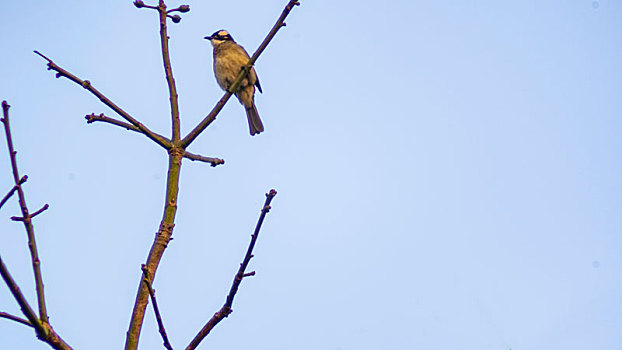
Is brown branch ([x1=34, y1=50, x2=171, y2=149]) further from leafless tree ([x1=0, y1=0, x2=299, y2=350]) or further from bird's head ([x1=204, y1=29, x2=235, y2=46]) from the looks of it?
bird's head ([x1=204, y1=29, x2=235, y2=46])

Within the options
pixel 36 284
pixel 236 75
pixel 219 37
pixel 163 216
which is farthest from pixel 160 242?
pixel 219 37

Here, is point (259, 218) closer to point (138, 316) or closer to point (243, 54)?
point (138, 316)

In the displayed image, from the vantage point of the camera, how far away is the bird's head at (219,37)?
29.8 feet

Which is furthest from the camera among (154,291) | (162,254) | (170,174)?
(170,174)

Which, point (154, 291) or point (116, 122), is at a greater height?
point (116, 122)

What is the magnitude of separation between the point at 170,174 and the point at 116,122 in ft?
1.39

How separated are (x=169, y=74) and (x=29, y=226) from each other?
35.4 inches

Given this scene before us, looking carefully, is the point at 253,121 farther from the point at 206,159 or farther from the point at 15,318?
the point at 15,318

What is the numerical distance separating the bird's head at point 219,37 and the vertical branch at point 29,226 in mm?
7058

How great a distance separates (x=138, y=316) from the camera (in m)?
2.08

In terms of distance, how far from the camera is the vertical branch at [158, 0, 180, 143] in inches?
99.7

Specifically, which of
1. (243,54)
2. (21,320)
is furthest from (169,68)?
(243,54)

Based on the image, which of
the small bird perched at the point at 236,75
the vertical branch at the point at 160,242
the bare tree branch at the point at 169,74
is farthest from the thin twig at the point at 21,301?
the small bird perched at the point at 236,75

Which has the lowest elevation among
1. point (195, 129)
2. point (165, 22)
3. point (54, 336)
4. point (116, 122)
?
point (54, 336)
